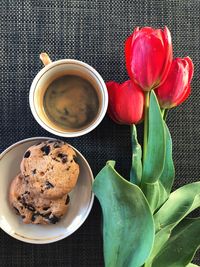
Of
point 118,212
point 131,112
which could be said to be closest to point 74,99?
point 131,112

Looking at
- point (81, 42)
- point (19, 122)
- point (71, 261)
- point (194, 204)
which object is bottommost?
point (71, 261)

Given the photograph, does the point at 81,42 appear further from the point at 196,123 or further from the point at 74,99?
the point at 196,123

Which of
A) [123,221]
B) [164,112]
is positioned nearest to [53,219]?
[123,221]

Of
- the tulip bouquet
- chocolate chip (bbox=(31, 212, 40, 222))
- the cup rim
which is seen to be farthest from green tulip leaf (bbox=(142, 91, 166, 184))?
chocolate chip (bbox=(31, 212, 40, 222))

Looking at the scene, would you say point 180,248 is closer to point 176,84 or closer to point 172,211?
point 172,211

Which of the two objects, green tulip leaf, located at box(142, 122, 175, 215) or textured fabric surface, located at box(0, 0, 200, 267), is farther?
textured fabric surface, located at box(0, 0, 200, 267)

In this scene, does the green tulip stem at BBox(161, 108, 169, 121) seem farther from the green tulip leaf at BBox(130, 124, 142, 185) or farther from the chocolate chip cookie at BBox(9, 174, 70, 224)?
the chocolate chip cookie at BBox(9, 174, 70, 224)

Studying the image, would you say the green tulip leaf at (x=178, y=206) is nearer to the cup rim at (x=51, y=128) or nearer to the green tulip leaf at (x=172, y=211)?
the green tulip leaf at (x=172, y=211)
